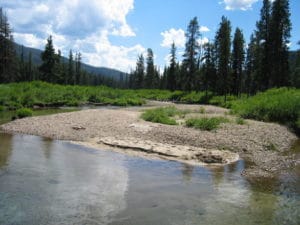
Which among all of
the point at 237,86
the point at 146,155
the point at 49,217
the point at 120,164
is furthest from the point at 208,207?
the point at 237,86

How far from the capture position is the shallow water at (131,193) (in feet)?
24.5

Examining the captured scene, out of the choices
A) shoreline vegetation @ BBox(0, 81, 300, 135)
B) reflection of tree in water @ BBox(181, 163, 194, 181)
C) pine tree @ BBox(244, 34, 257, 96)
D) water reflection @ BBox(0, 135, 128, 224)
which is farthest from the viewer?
pine tree @ BBox(244, 34, 257, 96)

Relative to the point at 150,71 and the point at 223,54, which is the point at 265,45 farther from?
the point at 150,71

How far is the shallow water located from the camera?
294 inches

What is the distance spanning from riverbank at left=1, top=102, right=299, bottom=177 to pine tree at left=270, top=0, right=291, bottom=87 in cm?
2974

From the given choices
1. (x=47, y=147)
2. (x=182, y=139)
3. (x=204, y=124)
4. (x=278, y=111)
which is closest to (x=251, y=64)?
(x=278, y=111)

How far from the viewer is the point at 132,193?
9.10 m

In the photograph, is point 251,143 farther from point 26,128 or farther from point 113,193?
point 26,128

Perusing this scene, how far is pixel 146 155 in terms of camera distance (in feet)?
45.5

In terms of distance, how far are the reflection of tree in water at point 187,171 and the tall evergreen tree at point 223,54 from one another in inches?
1838

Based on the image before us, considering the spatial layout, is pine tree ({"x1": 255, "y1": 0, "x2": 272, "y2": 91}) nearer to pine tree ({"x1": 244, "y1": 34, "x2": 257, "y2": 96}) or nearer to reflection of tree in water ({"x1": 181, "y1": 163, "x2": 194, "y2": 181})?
pine tree ({"x1": 244, "y1": 34, "x2": 257, "y2": 96})

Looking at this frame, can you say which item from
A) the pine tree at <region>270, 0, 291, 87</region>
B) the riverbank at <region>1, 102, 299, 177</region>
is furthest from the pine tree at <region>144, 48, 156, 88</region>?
the riverbank at <region>1, 102, 299, 177</region>

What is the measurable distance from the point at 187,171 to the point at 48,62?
66.1 meters

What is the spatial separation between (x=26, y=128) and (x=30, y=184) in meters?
10.7
